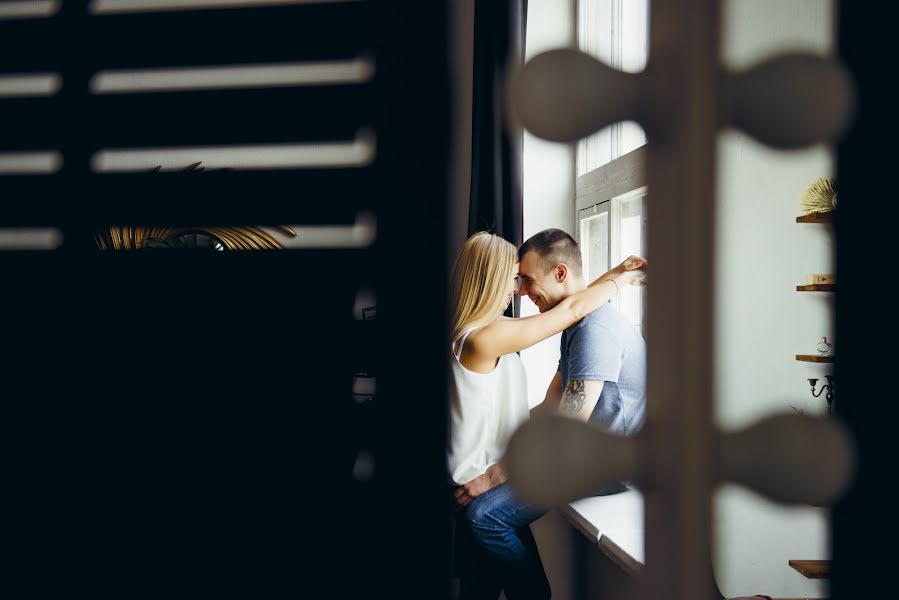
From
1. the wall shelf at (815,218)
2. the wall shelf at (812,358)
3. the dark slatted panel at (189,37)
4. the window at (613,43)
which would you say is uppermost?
the window at (613,43)

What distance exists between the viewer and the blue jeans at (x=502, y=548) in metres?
2.59

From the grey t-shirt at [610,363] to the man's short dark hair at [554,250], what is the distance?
0.27 m

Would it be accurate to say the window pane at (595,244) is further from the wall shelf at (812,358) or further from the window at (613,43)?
the wall shelf at (812,358)

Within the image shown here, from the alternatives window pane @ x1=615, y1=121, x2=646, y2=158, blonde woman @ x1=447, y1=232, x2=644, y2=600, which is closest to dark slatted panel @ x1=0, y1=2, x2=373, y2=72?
blonde woman @ x1=447, y1=232, x2=644, y2=600

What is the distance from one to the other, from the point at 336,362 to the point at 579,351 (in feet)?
5.75

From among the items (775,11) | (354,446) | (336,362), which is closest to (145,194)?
(336,362)

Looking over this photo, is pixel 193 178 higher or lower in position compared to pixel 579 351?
higher

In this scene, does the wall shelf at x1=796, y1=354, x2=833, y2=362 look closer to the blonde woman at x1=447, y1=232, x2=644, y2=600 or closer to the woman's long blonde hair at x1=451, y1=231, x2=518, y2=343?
the blonde woman at x1=447, y1=232, x2=644, y2=600

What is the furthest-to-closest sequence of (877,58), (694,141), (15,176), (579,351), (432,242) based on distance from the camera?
(579,351) < (15,176) < (432,242) < (877,58) < (694,141)

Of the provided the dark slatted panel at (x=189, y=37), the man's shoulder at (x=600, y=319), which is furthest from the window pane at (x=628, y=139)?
the dark slatted panel at (x=189, y=37)

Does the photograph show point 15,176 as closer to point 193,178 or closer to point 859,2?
point 193,178

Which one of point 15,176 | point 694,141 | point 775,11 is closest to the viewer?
point 694,141

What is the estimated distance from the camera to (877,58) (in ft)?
1.25

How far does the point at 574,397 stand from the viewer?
8.29 ft
